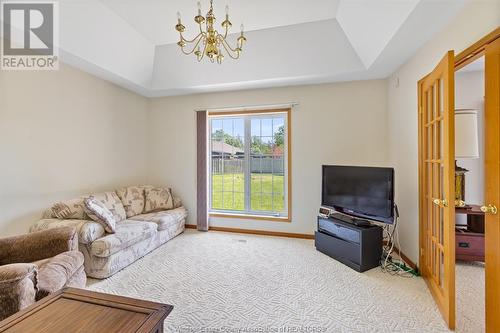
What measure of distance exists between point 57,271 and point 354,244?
2.90m

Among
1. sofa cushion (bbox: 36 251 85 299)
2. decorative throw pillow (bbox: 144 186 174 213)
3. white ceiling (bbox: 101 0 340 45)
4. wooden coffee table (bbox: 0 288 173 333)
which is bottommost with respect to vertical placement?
sofa cushion (bbox: 36 251 85 299)

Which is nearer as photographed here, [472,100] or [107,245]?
[107,245]

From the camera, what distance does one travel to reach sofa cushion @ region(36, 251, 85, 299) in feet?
5.18

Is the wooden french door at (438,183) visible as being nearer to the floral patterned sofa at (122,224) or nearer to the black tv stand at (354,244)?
the black tv stand at (354,244)

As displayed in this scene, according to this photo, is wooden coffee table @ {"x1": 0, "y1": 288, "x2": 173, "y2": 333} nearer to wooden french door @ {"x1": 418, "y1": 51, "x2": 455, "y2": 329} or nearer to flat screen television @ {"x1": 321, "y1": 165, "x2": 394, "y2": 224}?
wooden french door @ {"x1": 418, "y1": 51, "x2": 455, "y2": 329}

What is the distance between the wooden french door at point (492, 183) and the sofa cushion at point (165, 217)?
3.48 metres

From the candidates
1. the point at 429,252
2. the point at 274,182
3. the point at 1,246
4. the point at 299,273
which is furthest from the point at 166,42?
the point at 429,252

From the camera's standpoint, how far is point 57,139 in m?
2.91

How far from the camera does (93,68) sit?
309 cm

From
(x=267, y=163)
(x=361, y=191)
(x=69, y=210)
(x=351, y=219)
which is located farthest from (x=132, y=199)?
(x=361, y=191)

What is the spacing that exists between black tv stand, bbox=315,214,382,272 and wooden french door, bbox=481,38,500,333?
1.15 m

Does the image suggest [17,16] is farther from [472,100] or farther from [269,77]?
[472,100]

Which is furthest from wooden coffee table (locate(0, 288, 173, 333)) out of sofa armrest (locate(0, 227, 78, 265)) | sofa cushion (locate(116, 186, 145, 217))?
sofa cushion (locate(116, 186, 145, 217))

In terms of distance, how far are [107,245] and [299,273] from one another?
2.16 m
